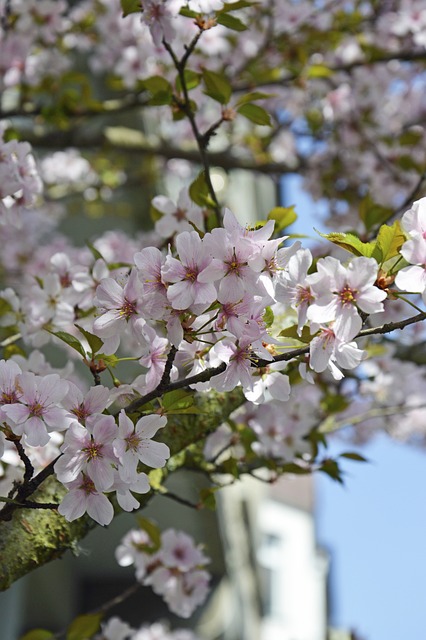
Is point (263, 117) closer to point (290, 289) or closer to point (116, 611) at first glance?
point (290, 289)

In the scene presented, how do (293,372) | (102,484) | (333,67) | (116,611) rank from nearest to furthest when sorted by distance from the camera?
(102,484) < (293,372) < (333,67) < (116,611)

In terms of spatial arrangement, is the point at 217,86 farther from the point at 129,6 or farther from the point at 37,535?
the point at 37,535

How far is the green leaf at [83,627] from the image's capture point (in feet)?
5.96

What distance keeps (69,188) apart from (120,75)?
80 centimetres

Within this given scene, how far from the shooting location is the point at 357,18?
322 centimetres

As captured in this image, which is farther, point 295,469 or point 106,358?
point 295,469

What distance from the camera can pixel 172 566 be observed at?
7.03ft

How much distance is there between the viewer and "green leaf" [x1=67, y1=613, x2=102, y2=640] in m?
1.82

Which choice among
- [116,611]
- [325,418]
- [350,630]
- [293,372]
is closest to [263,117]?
[293,372]

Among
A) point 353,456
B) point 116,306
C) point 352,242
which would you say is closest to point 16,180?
point 116,306

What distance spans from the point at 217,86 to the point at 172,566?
1235 mm

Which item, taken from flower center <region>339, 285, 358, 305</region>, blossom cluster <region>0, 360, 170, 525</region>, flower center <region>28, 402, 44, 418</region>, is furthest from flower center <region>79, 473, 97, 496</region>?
flower center <region>339, 285, 358, 305</region>

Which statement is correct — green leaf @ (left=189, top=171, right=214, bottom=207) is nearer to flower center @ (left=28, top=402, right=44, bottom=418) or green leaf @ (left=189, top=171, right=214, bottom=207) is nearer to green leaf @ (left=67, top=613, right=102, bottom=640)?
flower center @ (left=28, top=402, right=44, bottom=418)

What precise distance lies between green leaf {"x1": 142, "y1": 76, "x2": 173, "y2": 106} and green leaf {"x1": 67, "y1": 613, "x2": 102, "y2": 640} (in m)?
1.17
